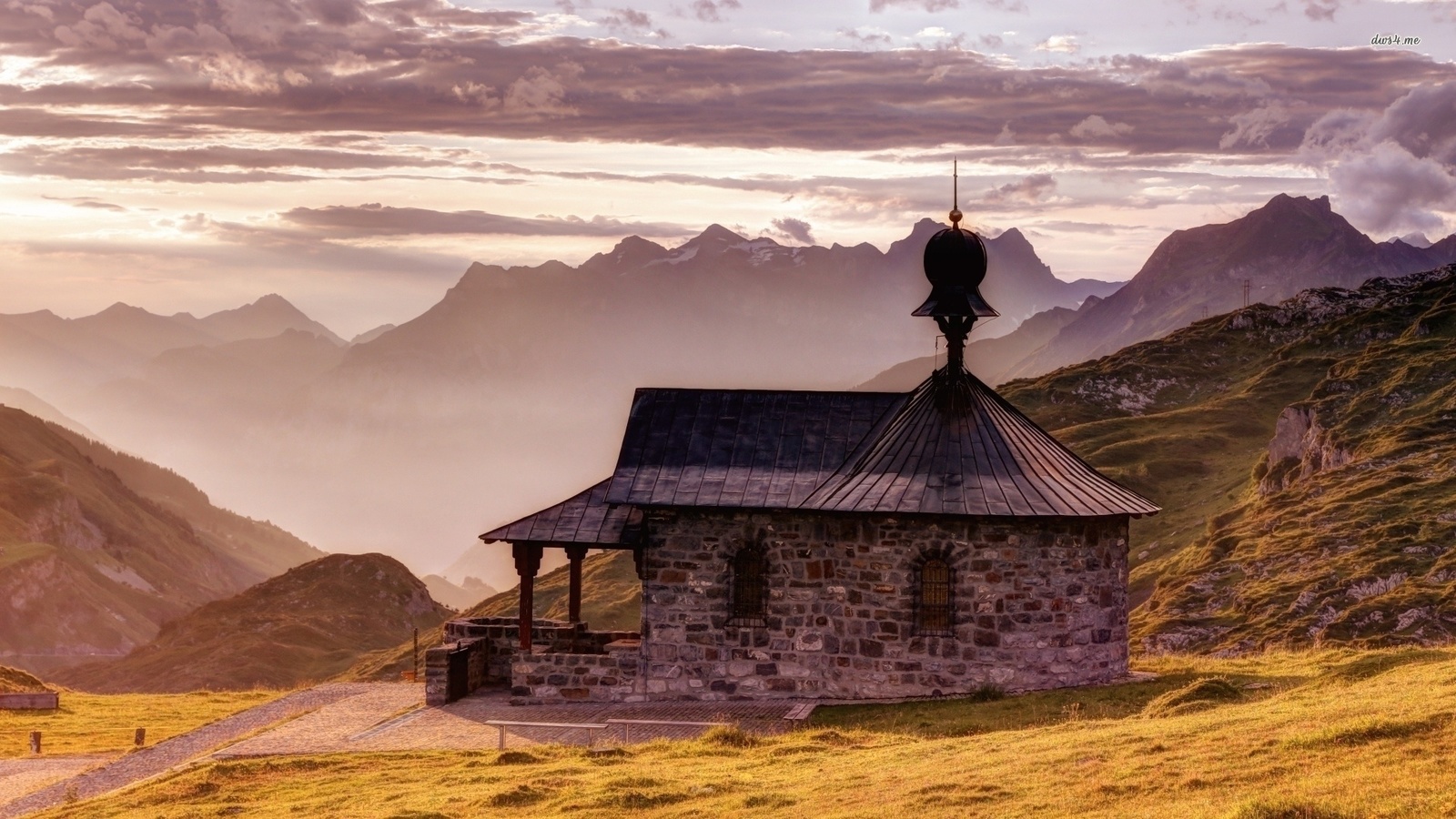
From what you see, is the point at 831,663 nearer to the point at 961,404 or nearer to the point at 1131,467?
the point at 961,404

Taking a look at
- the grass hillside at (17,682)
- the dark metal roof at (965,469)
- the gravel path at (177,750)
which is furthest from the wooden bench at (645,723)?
the grass hillside at (17,682)

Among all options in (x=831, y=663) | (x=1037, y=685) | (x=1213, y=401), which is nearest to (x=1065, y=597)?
(x=1037, y=685)

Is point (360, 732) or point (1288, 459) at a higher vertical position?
point (1288, 459)

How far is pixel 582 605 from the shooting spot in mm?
87062

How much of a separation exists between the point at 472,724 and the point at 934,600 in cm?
967

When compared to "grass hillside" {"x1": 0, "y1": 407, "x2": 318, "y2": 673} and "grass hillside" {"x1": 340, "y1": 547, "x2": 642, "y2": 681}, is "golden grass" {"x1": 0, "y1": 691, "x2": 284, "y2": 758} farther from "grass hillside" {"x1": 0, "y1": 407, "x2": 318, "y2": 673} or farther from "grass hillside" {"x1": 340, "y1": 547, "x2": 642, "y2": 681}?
"grass hillside" {"x1": 0, "y1": 407, "x2": 318, "y2": 673}

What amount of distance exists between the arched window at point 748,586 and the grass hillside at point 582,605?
4703 centimetres

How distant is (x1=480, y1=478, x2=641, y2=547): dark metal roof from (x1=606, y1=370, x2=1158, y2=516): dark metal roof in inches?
37.2

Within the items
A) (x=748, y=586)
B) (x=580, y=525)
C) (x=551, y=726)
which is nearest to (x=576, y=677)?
(x=580, y=525)

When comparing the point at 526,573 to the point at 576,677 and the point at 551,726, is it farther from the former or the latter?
the point at 551,726

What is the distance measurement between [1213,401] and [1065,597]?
283 ft

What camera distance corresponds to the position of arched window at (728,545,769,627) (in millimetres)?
30172

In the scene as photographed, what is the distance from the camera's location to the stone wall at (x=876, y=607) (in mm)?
28422

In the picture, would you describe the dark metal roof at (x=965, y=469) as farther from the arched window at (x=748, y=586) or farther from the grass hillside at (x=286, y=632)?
the grass hillside at (x=286, y=632)
